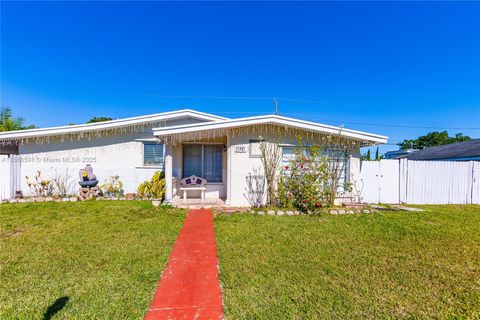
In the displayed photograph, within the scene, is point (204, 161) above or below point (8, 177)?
above

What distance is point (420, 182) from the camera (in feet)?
32.7

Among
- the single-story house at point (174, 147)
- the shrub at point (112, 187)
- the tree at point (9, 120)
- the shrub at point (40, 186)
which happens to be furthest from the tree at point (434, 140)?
the tree at point (9, 120)

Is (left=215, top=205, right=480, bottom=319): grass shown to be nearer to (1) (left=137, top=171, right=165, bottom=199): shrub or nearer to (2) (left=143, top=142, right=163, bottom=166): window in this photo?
(1) (left=137, top=171, right=165, bottom=199): shrub

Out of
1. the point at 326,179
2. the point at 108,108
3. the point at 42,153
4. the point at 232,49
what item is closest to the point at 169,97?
the point at 108,108

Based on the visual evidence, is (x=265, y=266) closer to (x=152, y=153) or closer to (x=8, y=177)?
(x=152, y=153)

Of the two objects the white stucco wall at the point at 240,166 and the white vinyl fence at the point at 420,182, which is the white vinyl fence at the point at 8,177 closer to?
the white stucco wall at the point at 240,166

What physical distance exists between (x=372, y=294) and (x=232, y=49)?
16846 millimetres

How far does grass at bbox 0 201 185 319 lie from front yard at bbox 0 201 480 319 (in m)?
0.02

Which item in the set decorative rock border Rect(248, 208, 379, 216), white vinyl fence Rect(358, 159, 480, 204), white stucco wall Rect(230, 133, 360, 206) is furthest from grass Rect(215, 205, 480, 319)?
white vinyl fence Rect(358, 159, 480, 204)

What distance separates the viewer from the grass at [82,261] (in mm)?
2779

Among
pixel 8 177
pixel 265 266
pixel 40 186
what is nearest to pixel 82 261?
pixel 265 266

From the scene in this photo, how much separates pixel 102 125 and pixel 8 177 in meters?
4.35

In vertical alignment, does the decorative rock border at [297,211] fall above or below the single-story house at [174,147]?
below

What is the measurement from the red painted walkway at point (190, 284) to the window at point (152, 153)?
6611 mm
